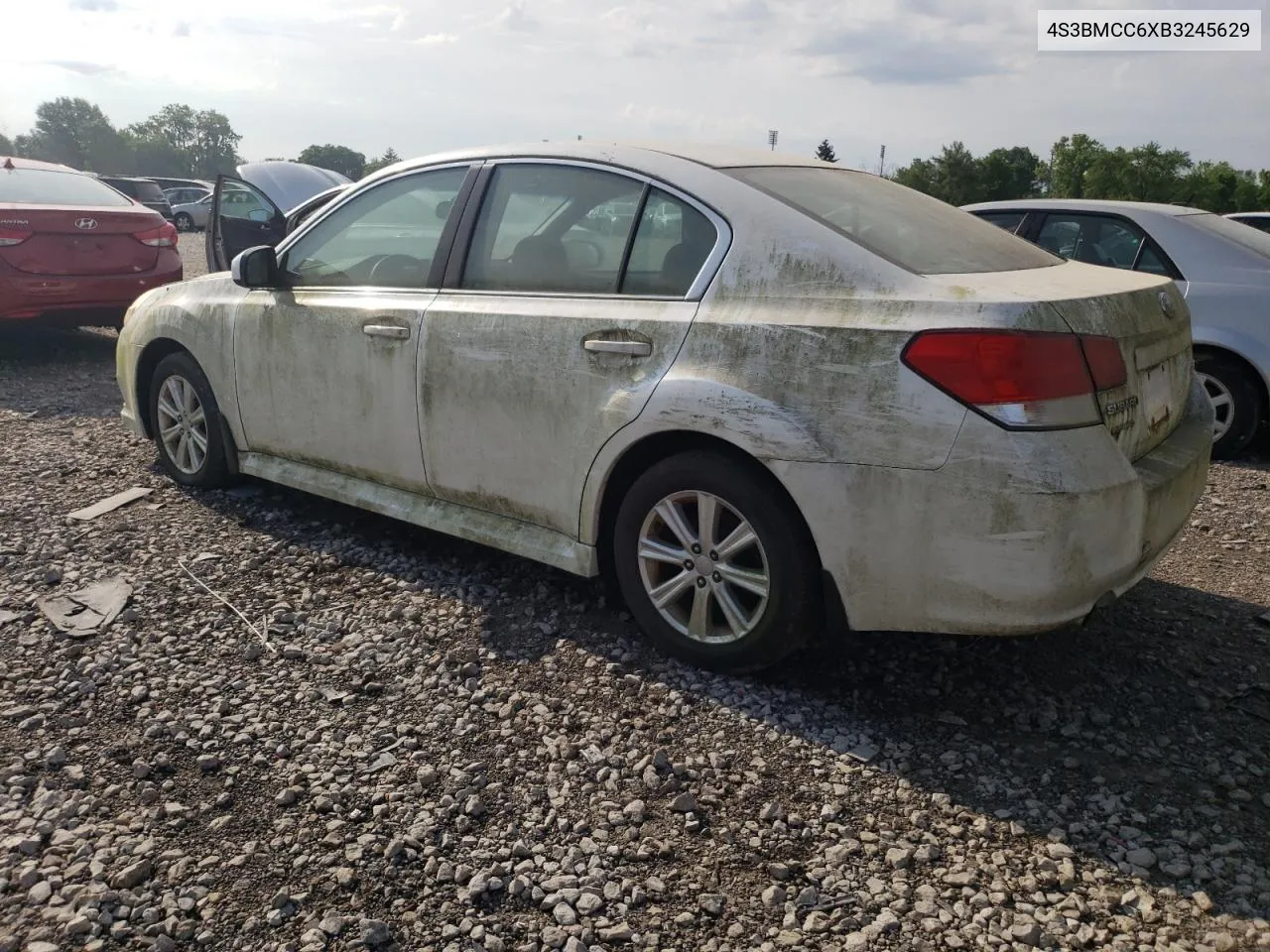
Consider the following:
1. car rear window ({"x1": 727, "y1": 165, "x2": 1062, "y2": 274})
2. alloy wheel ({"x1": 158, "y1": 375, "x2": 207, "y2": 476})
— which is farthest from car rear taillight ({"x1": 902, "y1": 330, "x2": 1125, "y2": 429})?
alloy wheel ({"x1": 158, "y1": 375, "x2": 207, "y2": 476})

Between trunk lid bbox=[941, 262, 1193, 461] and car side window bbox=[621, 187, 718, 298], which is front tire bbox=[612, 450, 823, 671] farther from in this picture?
trunk lid bbox=[941, 262, 1193, 461]

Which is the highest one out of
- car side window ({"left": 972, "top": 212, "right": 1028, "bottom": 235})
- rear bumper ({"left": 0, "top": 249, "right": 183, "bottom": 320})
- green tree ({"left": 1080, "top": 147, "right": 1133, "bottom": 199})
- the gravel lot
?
green tree ({"left": 1080, "top": 147, "right": 1133, "bottom": 199})

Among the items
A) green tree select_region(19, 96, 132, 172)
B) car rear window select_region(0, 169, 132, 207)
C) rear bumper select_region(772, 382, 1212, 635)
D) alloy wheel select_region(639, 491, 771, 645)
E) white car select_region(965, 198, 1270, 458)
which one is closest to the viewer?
rear bumper select_region(772, 382, 1212, 635)

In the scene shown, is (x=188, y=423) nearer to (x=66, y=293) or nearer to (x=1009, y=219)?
(x=66, y=293)

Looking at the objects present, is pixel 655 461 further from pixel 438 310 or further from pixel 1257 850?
pixel 1257 850

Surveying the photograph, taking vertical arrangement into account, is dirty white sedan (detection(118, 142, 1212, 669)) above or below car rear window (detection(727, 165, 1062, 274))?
below

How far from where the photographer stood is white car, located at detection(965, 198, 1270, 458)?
6.11 metres

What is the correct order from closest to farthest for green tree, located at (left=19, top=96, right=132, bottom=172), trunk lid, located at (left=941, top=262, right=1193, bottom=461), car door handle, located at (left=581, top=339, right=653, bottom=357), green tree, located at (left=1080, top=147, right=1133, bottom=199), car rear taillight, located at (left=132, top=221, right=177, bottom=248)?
1. trunk lid, located at (left=941, top=262, right=1193, bottom=461)
2. car door handle, located at (left=581, top=339, right=653, bottom=357)
3. car rear taillight, located at (left=132, top=221, right=177, bottom=248)
4. green tree, located at (left=1080, top=147, right=1133, bottom=199)
5. green tree, located at (left=19, top=96, right=132, bottom=172)

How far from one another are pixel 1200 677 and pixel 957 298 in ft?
5.40

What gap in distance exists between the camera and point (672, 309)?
3.33m

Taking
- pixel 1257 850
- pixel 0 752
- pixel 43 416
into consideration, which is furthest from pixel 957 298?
pixel 43 416

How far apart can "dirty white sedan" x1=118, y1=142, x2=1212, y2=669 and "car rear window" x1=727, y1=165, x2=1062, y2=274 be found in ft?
0.06

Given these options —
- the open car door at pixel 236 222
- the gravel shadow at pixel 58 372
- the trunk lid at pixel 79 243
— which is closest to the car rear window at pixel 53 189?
the trunk lid at pixel 79 243

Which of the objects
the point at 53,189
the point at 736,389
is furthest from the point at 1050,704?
the point at 53,189
